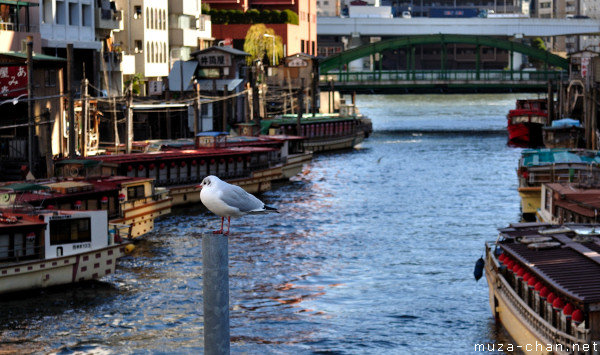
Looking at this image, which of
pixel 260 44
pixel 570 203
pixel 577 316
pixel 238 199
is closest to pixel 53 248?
pixel 570 203

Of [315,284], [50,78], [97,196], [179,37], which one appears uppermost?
[179,37]

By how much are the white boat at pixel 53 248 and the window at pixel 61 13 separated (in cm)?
3948

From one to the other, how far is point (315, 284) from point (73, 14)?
145 feet

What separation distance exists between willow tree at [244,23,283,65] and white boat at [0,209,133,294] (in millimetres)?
78768

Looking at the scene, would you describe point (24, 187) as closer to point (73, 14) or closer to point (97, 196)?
point (97, 196)

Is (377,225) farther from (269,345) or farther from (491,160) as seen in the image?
(491,160)

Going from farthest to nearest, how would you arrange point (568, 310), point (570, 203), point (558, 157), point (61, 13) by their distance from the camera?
1. point (61, 13)
2. point (558, 157)
3. point (570, 203)
4. point (568, 310)

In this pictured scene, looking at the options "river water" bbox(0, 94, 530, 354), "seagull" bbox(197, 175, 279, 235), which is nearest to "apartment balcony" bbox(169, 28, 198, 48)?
"river water" bbox(0, 94, 530, 354)

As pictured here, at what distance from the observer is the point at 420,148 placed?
3661 inches

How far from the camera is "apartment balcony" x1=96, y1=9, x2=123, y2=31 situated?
3125 inches

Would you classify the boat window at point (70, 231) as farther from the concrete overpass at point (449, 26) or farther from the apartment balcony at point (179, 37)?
the concrete overpass at point (449, 26)

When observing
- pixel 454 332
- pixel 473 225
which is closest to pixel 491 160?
pixel 473 225

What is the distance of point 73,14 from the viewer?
250ft

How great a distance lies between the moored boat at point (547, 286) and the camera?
2181 cm
